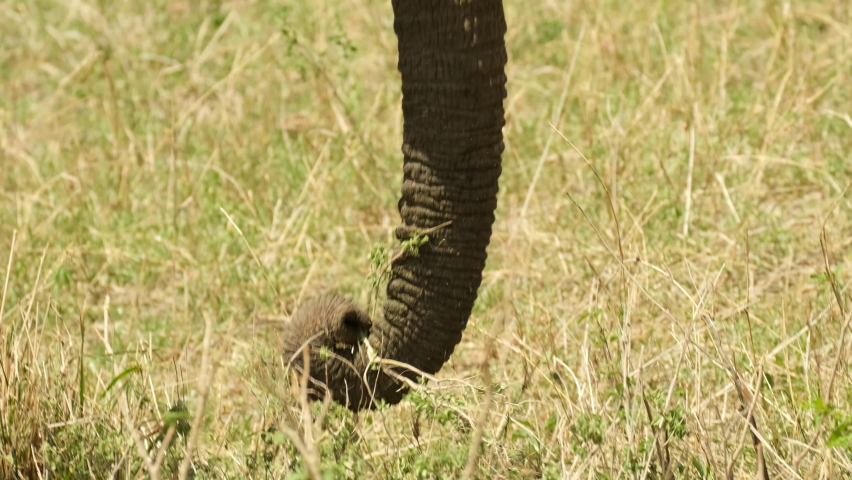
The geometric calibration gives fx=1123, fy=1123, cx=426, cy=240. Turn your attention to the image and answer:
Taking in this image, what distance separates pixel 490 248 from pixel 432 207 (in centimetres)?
207

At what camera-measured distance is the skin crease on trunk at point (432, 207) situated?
2.56m

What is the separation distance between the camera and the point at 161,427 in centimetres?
277

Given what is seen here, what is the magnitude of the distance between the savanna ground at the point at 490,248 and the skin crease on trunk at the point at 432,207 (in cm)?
14

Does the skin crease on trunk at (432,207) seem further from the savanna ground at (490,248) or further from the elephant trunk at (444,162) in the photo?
the savanna ground at (490,248)

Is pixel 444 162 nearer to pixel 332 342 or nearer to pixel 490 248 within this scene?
pixel 332 342

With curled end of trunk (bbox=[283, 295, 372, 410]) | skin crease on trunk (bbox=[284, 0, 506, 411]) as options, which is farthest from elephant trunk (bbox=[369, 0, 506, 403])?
curled end of trunk (bbox=[283, 295, 372, 410])

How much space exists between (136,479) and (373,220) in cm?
249

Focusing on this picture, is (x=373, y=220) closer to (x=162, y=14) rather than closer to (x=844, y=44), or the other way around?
(x=844, y=44)

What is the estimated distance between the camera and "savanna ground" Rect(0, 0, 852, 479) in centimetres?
273

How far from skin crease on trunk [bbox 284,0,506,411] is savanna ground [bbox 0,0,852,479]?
14 centimetres

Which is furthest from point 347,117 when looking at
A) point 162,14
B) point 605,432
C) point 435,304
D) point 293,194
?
point 605,432

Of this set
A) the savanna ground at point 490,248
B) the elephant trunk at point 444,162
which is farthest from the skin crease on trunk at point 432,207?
the savanna ground at point 490,248

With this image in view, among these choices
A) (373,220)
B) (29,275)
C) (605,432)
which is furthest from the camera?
(373,220)

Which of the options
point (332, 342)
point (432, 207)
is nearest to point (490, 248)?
point (332, 342)
